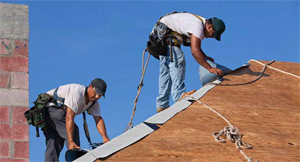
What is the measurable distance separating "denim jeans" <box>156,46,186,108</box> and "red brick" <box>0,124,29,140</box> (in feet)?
5.80

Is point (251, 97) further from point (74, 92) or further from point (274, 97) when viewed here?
point (74, 92)

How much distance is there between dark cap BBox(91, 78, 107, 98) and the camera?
605 centimetres

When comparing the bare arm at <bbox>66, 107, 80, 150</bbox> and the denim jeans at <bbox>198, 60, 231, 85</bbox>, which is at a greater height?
the denim jeans at <bbox>198, 60, 231, 85</bbox>

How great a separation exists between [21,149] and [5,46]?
141cm

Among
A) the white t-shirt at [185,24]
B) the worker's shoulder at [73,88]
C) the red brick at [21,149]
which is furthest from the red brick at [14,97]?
the white t-shirt at [185,24]

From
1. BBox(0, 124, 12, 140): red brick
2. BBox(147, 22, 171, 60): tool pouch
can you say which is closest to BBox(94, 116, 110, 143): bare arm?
BBox(147, 22, 171, 60): tool pouch

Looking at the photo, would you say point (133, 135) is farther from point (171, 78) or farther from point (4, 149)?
point (4, 149)

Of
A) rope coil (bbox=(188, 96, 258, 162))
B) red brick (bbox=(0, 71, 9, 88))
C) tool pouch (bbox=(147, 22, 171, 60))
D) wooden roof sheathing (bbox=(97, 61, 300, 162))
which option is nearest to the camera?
wooden roof sheathing (bbox=(97, 61, 300, 162))

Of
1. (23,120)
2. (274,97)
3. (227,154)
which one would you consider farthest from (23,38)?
(227,154)

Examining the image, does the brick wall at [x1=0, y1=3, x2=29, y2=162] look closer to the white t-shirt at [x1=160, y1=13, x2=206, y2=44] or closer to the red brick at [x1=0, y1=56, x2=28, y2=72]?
the red brick at [x1=0, y1=56, x2=28, y2=72]

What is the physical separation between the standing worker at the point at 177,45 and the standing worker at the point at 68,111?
84 centimetres

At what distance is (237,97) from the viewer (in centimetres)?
581

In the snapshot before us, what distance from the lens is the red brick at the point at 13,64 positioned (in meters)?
7.29

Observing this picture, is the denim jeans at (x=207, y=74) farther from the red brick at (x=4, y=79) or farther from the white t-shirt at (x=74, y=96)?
the red brick at (x=4, y=79)
